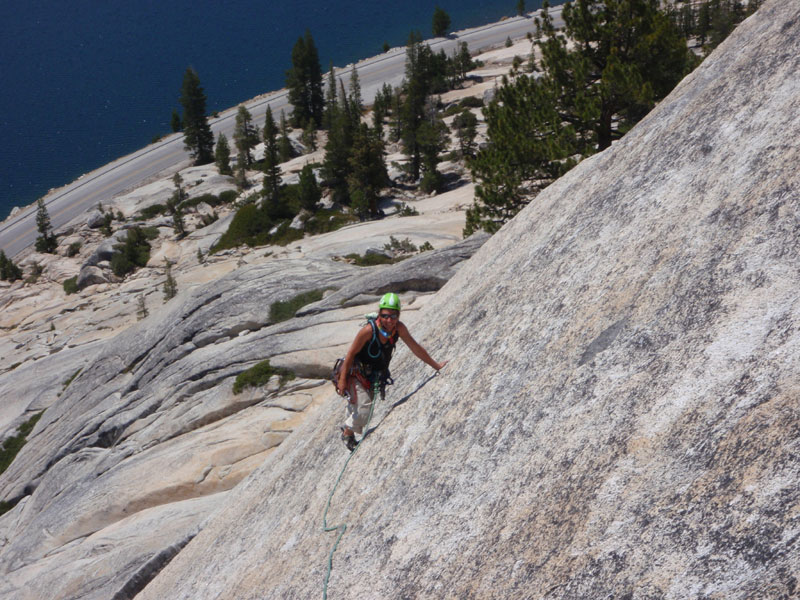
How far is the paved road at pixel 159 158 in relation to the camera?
7569 centimetres

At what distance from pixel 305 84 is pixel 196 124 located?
54.7 ft

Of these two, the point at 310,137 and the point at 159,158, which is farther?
the point at 159,158

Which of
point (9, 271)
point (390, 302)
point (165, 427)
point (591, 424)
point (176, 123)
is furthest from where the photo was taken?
point (176, 123)

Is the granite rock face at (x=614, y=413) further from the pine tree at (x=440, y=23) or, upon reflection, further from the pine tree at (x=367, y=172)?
the pine tree at (x=440, y=23)

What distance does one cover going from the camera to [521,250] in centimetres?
963

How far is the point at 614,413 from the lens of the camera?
5309 millimetres

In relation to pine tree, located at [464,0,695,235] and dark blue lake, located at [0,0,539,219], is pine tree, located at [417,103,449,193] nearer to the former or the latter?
pine tree, located at [464,0,695,235]

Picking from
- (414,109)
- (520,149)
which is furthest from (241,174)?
(520,149)

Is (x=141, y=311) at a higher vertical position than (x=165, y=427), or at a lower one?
lower

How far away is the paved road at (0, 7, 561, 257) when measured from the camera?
75.7 metres

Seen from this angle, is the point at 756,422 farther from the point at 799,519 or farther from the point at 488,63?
the point at 488,63

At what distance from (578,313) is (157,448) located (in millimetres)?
13144

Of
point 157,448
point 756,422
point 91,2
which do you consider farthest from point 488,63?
point 91,2

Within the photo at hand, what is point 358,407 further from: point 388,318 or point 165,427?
point 165,427
